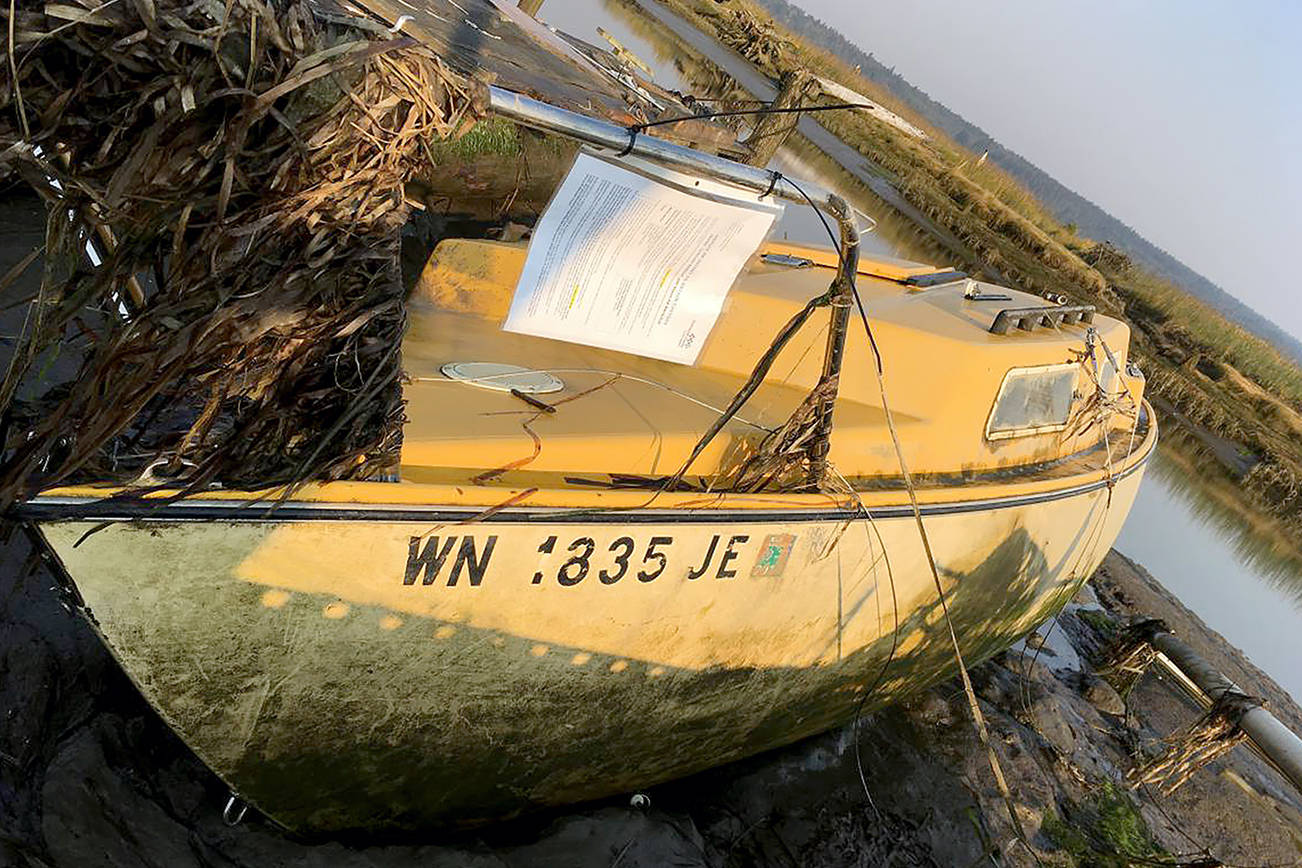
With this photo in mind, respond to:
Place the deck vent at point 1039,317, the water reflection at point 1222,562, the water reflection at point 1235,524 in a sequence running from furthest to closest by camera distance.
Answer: the water reflection at point 1235,524, the water reflection at point 1222,562, the deck vent at point 1039,317

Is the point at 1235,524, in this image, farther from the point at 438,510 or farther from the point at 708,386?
the point at 438,510

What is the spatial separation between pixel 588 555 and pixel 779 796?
2.38 meters

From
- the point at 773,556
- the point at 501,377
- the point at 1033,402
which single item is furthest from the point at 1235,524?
the point at 501,377

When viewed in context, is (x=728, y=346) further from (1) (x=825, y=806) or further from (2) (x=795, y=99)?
(2) (x=795, y=99)

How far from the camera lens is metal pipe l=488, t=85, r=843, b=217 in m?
2.41

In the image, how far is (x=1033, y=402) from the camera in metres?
→ 4.79

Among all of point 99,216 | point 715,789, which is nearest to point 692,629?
point 715,789

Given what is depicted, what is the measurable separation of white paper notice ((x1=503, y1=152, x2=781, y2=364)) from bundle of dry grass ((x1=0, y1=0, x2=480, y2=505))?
0.44 meters

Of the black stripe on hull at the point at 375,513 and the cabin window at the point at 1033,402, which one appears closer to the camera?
the black stripe on hull at the point at 375,513

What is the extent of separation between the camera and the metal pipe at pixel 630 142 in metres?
2.41

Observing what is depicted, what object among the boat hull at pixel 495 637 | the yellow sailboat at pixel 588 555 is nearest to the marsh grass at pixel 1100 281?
the yellow sailboat at pixel 588 555

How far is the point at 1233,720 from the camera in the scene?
596 centimetres

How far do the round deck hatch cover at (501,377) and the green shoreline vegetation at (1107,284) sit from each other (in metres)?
18.8

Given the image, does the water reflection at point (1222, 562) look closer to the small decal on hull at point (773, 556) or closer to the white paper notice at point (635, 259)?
the small decal on hull at point (773, 556)
